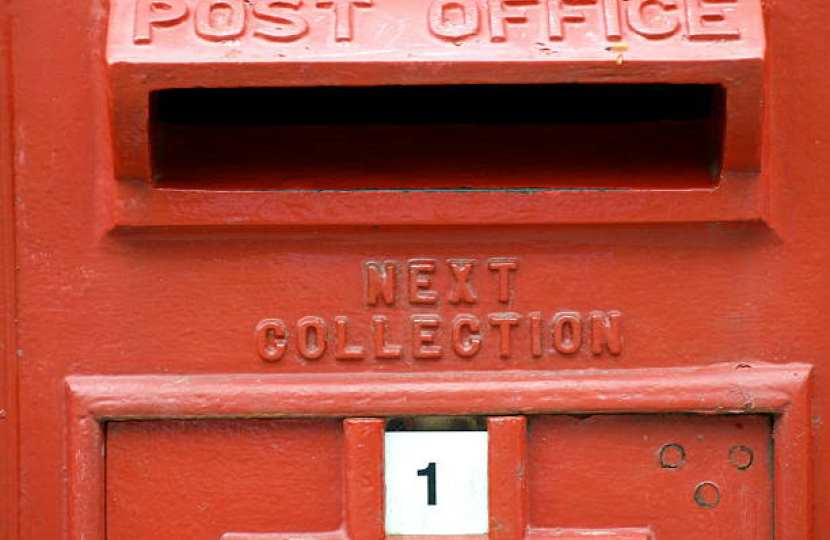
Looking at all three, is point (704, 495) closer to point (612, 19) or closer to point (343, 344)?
point (343, 344)

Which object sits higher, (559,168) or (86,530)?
(559,168)

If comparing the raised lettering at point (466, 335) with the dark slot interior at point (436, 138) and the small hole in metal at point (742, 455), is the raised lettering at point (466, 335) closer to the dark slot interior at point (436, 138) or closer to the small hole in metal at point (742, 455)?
the dark slot interior at point (436, 138)

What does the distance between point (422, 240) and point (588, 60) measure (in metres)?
0.34

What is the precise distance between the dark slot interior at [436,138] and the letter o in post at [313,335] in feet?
0.62

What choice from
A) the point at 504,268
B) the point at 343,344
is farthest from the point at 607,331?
the point at 343,344

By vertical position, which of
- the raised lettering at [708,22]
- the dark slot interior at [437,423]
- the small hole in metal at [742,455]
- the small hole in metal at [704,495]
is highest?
the raised lettering at [708,22]

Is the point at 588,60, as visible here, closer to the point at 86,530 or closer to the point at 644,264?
the point at 644,264

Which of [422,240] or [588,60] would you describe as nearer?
[588,60]

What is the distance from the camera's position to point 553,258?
1.35 m

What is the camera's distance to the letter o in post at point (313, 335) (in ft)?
4.42

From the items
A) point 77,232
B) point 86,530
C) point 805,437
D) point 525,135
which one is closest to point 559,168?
point 525,135

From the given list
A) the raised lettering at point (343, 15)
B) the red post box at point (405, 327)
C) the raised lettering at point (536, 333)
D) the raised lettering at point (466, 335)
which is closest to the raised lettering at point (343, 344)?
the red post box at point (405, 327)

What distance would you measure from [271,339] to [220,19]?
0.44 m

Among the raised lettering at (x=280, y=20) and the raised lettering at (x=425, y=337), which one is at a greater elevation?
the raised lettering at (x=280, y=20)
